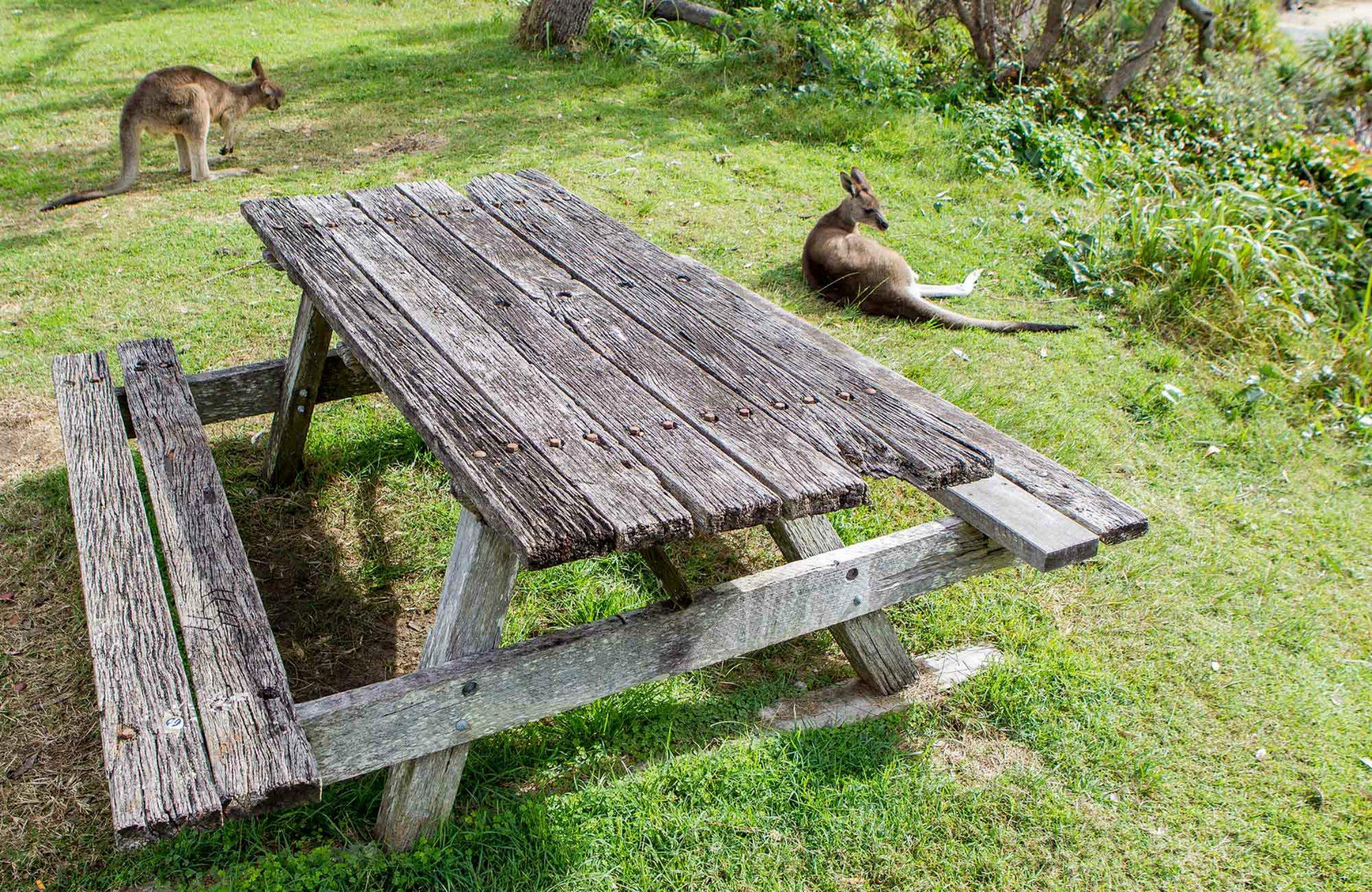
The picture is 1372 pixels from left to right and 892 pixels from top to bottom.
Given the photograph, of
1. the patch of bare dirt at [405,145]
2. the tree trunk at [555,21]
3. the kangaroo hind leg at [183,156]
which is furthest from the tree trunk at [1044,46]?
the kangaroo hind leg at [183,156]

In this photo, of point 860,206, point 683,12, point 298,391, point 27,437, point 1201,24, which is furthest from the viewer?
point 683,12

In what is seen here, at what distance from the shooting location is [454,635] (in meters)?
2.21

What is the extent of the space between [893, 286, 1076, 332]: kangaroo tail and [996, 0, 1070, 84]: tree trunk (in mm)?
4546

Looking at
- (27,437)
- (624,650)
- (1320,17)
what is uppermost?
(1320,17)

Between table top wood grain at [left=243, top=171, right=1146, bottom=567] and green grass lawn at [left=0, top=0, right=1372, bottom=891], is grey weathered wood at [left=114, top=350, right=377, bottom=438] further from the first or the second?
table top wood grain at [left=243, top=171, right=1146, bottom=567]

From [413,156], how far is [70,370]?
13.9 feet

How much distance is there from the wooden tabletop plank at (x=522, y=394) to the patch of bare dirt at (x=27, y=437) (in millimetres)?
1534

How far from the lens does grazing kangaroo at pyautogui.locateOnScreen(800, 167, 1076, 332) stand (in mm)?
5270

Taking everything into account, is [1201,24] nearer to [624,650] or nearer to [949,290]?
[949,290]

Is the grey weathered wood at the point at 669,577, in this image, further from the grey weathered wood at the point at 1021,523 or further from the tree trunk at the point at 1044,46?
the tree trunk at the point at 1044,46

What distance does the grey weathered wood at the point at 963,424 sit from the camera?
2492 millimetres

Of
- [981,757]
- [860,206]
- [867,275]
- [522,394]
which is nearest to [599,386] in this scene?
[522,394]

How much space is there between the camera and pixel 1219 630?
3387 millimetres

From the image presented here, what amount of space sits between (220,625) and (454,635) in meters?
0.46
